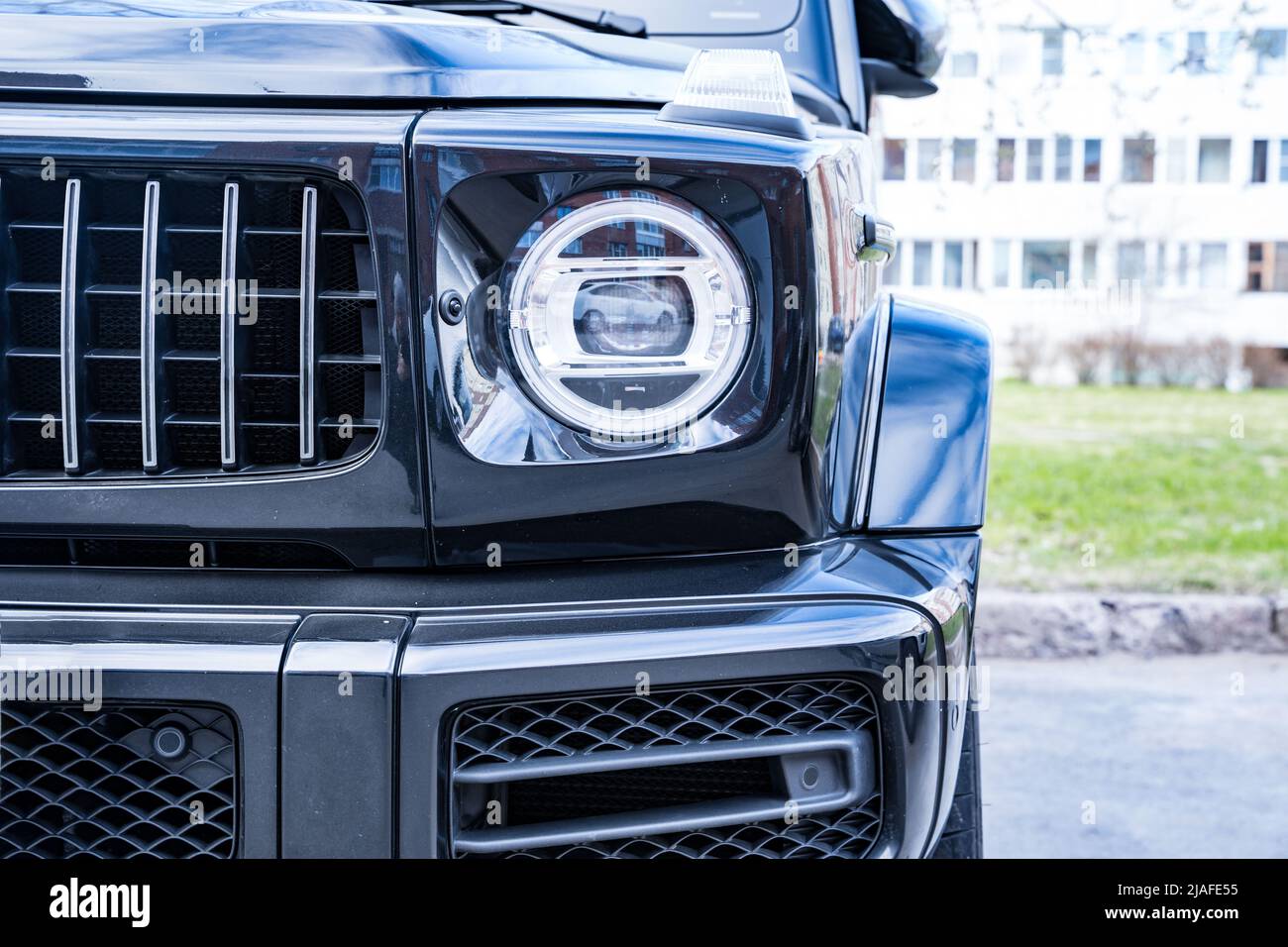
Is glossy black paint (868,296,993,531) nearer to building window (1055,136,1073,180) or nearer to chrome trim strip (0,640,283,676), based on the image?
A: chrome trim strip (0,640,283,676)

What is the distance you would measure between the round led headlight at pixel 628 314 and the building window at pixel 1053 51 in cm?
619

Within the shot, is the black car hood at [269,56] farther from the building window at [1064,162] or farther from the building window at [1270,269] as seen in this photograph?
the building window at [1064,162]

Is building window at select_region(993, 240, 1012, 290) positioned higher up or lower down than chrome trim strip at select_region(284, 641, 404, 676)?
higher up

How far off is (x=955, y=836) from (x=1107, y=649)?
3.14 meters

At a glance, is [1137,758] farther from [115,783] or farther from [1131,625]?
[115,783]

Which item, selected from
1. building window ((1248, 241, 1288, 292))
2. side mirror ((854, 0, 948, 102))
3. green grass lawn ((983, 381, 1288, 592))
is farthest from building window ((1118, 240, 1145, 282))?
side mirror ((854, 0, 948, 102))

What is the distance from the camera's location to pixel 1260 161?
58.2ft

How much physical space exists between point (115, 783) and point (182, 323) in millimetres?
541

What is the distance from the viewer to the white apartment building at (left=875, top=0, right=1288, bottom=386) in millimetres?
6902

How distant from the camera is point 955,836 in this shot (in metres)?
1.74

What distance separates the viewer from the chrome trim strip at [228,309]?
1385mm

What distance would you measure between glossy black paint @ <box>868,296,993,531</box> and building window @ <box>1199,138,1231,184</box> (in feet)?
59.2
